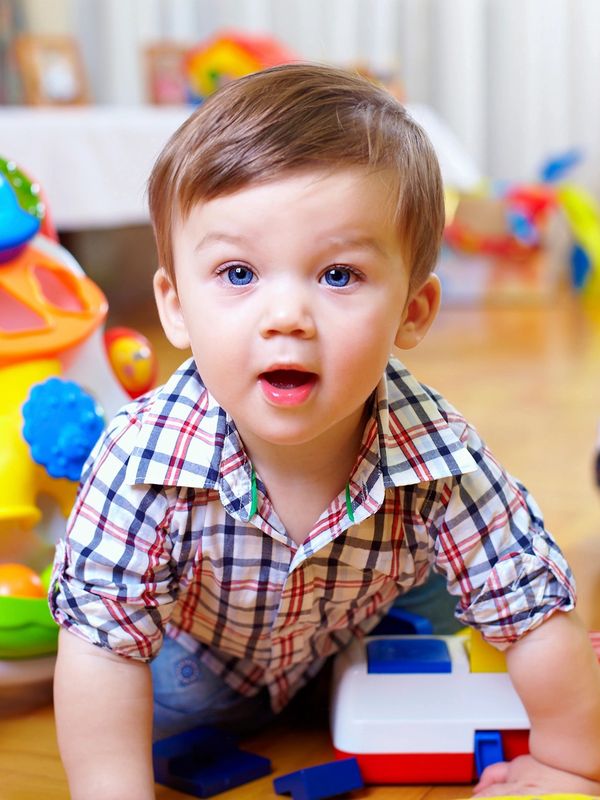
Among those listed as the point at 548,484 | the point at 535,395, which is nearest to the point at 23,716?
the point at 548,484

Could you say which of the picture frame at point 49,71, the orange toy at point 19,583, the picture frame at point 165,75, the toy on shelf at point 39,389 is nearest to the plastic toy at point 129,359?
the toy on shelf at point 39,389

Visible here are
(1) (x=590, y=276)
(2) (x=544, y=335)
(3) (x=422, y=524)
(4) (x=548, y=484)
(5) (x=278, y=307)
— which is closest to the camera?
(5) (x=278, y=307)

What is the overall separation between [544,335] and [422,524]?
1954 millimetres

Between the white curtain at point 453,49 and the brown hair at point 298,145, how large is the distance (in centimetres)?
290

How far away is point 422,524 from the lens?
2.43 ft

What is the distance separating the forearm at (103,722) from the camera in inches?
27.0

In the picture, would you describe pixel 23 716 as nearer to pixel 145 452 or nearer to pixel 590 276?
pixel 145 452

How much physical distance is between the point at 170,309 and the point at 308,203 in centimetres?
15

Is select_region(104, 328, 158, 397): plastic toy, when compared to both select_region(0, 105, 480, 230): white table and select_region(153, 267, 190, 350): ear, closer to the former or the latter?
select_region(153, 267, 190, 350): ear

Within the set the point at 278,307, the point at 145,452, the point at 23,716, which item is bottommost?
the point at 23,716

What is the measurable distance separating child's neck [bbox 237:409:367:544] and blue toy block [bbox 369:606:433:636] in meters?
0.20

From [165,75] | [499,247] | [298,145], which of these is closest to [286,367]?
[298,145]

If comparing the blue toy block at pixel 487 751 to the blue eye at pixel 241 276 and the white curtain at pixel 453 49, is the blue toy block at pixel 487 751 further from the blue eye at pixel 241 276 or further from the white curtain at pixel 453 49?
the white curtain at pixel 453 49

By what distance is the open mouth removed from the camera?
2.10ft
